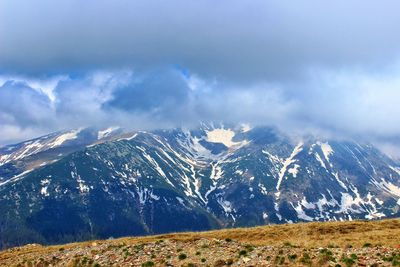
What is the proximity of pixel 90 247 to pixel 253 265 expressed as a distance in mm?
24501

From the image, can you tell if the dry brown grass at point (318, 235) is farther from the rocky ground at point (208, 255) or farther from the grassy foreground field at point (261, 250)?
the rocky ground at point (208, 255)

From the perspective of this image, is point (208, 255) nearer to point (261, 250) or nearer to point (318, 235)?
point (261, 250)

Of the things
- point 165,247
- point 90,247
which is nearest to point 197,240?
point 165,247

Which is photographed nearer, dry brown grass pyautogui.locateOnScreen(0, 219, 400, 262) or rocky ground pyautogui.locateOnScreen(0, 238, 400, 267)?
rocky ground pyautogui.locateOnScreen(0, 238, 400, 267)

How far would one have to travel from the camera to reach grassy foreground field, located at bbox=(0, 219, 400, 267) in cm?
4694

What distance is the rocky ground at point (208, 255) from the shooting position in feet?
151

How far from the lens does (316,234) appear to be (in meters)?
63.9

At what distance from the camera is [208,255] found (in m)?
51.9

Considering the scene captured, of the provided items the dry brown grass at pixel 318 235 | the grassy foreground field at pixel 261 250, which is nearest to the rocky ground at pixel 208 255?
the grassy foreground field at pixel 261 250

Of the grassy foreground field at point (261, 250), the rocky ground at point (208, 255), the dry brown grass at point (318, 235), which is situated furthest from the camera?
the dry brown grass at point (318, 235)

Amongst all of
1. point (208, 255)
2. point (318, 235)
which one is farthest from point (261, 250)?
point (318, 235)

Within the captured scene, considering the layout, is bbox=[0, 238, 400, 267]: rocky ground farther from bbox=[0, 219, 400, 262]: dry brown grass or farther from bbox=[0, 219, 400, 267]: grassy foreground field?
bbox=[0, 219, 400, 262]: dry brown grass

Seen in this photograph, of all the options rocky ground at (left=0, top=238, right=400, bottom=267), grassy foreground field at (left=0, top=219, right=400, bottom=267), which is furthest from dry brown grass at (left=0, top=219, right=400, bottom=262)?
rocky ground at (left=0, top=238, right=400, bottom=267)

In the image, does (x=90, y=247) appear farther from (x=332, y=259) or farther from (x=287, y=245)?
(x=332, y=259)
